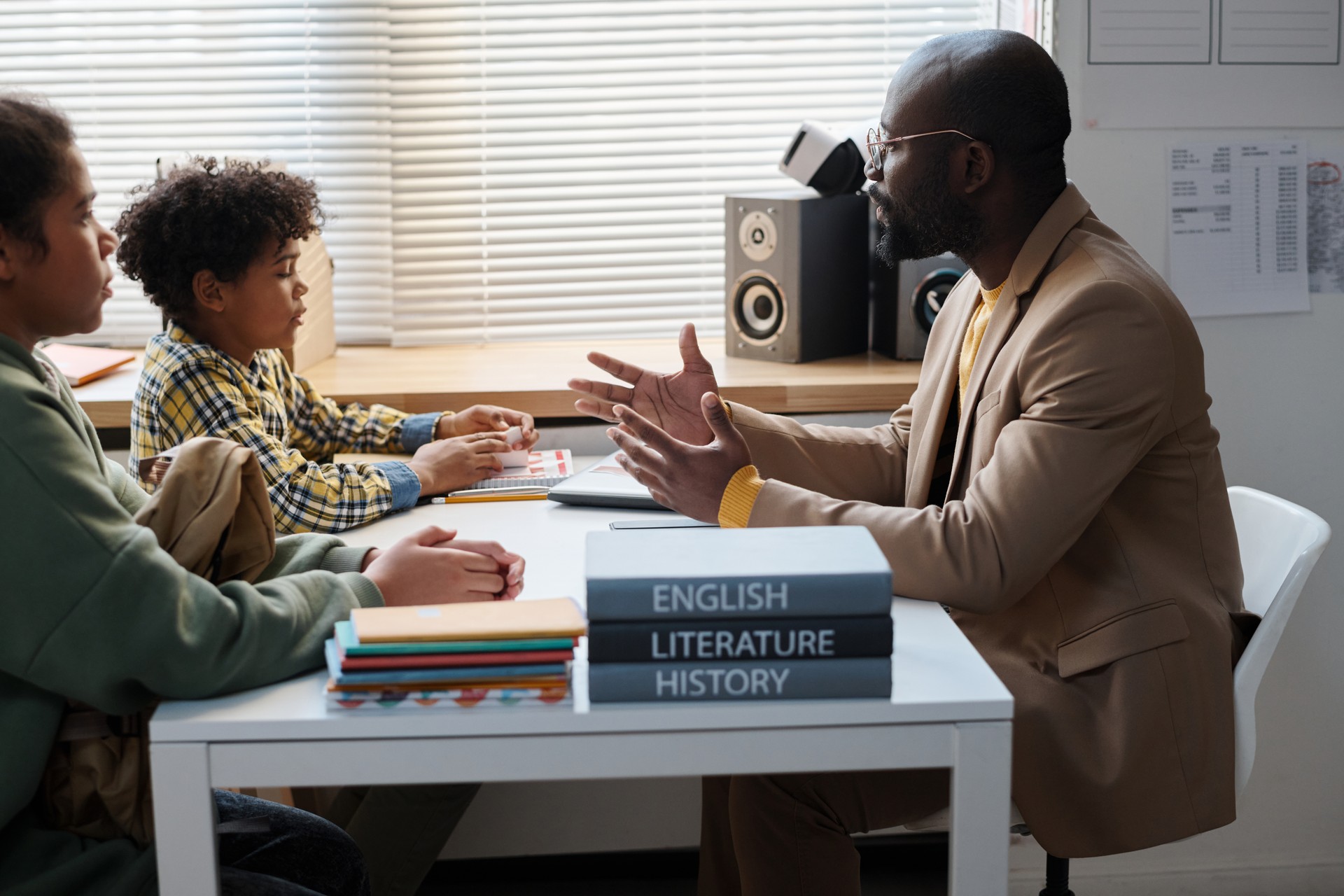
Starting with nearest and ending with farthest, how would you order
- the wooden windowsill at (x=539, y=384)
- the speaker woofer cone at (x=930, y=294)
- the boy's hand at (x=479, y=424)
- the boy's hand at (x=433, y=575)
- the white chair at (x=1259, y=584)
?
1. the boy's hand at (x=433, y=575)
2. the white chair at (x=1259, y=584)
3. the boy's hand at (x=479, y=424)
4. the wooden windowsill at (x=539, y=384)
5. the speaker woofer cone at (x=930, y=294)

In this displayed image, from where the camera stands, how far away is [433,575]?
1.19 metres

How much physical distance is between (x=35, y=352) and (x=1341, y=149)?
6.89ft

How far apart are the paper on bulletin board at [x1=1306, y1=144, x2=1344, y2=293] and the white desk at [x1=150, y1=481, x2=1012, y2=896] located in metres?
1.56

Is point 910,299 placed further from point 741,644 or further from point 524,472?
point 741,644

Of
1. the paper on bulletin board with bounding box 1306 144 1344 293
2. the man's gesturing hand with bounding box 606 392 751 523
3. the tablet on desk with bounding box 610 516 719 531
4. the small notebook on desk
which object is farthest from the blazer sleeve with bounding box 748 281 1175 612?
the paper on bulletin board with bounding box 1306 144 1344 293

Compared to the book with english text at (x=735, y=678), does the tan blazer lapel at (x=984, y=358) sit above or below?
above

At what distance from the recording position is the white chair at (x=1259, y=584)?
1.42 meters

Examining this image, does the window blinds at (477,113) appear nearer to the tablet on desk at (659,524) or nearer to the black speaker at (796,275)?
the black speaker at (796,275)

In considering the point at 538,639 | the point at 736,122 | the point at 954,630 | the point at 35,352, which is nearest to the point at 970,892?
the point at 954,630

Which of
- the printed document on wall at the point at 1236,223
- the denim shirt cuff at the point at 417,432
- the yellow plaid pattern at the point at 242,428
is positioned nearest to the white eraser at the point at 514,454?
the denim shirt cuff at the point at 417,432

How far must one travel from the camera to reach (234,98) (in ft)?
8.94

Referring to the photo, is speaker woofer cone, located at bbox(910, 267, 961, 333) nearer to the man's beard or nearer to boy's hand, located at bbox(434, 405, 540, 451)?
the man's beard

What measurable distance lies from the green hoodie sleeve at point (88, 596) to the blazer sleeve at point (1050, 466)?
663mm

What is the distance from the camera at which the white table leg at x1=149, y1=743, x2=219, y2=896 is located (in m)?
0.97
